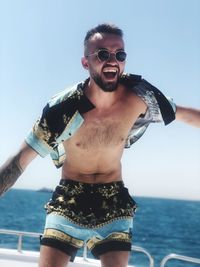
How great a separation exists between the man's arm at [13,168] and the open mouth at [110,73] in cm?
72

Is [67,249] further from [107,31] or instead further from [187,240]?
[187,240]

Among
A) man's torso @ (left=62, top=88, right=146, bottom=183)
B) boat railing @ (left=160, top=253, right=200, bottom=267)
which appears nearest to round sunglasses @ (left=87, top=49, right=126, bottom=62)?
man's torso @ (left=62, top=88, right=146, bottom=183)

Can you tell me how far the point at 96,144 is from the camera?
3219 millimetres

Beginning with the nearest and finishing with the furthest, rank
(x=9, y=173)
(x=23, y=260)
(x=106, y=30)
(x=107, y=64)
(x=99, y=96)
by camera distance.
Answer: (x=9, y=173) → (x=107, y=64) → (x=106, y=30) → (x=99, y=96) → (x=23, y=260)

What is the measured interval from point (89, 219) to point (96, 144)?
1.74ft

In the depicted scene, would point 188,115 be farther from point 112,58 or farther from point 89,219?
point 89,219

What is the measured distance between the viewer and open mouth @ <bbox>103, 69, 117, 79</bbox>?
9.83ft

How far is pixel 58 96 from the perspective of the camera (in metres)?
3.11

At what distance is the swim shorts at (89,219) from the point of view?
311 centimetres

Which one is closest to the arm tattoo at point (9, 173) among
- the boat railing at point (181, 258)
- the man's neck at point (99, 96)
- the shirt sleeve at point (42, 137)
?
the shirt sleeve at point (42, 137)

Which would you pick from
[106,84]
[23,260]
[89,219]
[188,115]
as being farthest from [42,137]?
[23,260]

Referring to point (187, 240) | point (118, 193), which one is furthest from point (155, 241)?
point (118, 193)

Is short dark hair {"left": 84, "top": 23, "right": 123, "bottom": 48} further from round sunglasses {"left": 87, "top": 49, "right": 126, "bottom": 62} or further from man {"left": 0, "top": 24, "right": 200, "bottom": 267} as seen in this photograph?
round sunglasses {"left": 87, "top": 49, "right": 126, "bottom": 62}

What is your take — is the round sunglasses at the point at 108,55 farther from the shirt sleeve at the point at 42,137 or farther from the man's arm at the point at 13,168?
the man's arm at the point at 13,168
